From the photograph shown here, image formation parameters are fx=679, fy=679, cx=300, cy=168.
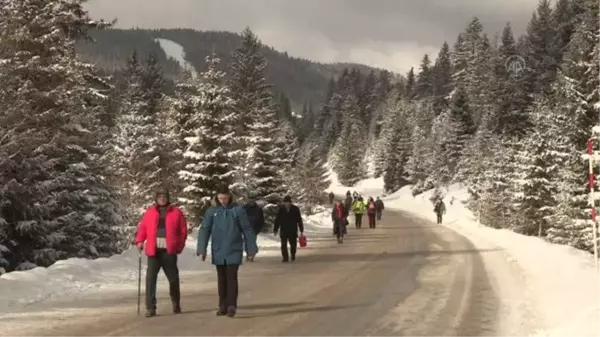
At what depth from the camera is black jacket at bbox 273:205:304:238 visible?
19125mm

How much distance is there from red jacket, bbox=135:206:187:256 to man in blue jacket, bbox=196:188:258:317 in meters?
0.30

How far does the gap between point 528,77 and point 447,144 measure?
13689 mm

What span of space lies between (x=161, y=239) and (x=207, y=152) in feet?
57.7

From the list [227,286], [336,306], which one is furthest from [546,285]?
A: [227,286]

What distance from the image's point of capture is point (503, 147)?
6175 cm

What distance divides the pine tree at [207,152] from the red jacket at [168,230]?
16.8 meters

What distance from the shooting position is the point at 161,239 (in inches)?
380

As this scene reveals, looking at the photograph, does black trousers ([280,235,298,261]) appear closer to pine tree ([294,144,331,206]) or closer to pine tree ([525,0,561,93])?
pine tree ([294,144,331,206])

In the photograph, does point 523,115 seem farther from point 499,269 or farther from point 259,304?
point 259,304

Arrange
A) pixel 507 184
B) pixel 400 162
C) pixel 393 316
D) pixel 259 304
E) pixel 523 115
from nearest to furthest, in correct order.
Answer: pixel 393 316, pixel 259 304, pixel 507 184, pixel 523 115, pixel 400 162

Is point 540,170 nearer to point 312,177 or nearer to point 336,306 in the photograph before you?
point 336,306

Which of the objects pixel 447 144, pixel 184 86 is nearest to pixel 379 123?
pixel 447 144

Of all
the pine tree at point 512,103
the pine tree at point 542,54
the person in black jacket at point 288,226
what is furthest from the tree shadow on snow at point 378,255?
the pine tree at point 542,54

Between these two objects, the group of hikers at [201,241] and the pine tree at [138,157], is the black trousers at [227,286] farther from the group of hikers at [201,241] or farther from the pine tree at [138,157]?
the pine tree at [138,157]
